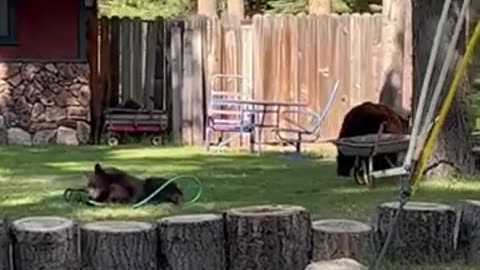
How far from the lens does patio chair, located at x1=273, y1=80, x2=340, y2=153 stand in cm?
1488

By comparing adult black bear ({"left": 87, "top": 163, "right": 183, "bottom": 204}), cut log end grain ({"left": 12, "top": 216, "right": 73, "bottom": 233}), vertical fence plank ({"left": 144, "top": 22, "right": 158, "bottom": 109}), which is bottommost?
adult black bear ({"left": 87, "top": 163, "right": 183, "bottom": 204})

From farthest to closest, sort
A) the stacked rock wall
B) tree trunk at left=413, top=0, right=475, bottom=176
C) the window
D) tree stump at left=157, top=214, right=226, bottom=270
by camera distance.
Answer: the window < the stacked rock wall < tree trunk at left=413, top=0, right=475, bottom=176 < tree stump at left=157, top=214, right=226, bottom=270

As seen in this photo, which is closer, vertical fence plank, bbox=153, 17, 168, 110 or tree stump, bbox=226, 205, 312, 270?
tree stump, bbox=226, 205, 312, 270

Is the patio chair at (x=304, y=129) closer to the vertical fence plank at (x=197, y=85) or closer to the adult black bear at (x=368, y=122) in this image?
the vertical fence plank at (x=197, y=85)

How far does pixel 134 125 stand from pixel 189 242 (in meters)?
9.36

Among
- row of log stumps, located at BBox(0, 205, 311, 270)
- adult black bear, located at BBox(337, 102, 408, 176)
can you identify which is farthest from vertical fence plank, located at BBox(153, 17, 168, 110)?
row of log stumps, located at BBox(0, 205, 311, 270)

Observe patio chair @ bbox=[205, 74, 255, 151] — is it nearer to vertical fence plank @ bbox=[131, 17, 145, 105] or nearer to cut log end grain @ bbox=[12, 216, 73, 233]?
vertical fence plank @ bbox=[131, 17, 145, 105]

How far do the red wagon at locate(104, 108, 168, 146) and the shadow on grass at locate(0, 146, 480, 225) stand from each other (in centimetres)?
64

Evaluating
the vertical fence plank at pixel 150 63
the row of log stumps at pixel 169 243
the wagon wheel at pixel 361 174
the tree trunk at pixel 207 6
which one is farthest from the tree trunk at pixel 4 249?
the tree trunk at pixel 207 6

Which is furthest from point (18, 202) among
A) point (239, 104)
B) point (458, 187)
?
point (239, 104)

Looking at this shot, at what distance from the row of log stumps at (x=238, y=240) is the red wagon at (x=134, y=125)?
9.05 meters

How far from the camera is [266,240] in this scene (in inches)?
269

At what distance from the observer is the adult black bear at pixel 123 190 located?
30.3ft

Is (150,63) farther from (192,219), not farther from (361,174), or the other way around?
(192,219)
